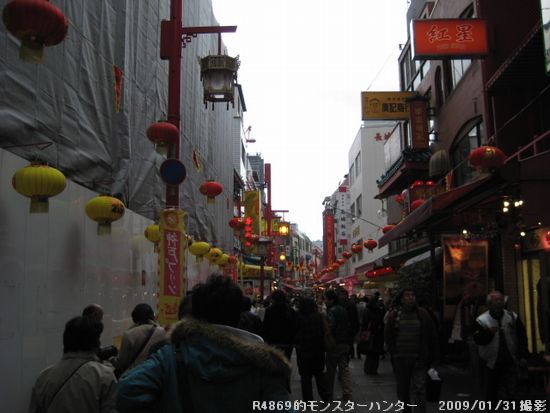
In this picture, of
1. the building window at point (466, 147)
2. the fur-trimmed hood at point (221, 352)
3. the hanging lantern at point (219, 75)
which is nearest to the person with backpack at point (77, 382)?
the fur-trimmed hood at point (221, 352)

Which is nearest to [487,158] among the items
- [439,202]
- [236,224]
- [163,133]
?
[439,202]

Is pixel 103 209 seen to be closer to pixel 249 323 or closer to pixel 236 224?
pixel 249 323

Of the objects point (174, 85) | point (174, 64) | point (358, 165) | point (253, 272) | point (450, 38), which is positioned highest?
point (358, 165)

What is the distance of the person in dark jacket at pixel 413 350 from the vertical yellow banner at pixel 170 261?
12.0 ft

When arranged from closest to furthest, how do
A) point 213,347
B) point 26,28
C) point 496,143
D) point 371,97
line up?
1. point 213,347
2. point 26,28
3. point 496,143
4. point 371,97

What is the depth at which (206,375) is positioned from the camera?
2.66 metres

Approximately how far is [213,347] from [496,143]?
45.2ft

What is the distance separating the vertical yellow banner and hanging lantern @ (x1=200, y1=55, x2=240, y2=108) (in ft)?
8.83

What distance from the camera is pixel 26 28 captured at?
5.66 meters

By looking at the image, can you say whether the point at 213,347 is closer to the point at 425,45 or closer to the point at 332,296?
the point at 332,296

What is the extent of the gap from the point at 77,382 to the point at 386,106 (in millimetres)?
20617

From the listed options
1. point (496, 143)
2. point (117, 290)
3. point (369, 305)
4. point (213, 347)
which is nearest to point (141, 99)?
point (117, 290)

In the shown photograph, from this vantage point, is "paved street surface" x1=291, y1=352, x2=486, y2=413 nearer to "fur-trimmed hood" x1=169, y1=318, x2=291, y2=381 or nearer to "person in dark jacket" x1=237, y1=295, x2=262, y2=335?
"person in dark jacket" x1=237, y1=295, x2=262, y2=335

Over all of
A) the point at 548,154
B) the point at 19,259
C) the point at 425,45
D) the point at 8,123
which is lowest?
the point at 19,259
